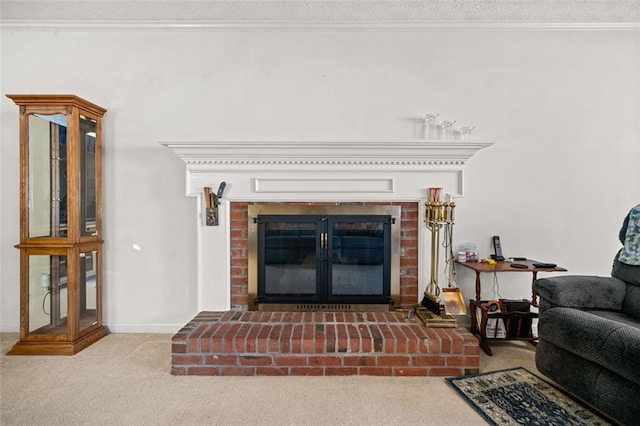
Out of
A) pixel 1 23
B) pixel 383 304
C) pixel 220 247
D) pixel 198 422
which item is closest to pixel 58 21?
pixel 1 23

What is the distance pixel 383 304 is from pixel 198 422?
148 centimetres

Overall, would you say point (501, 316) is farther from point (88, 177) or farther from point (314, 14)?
point (88, 177)

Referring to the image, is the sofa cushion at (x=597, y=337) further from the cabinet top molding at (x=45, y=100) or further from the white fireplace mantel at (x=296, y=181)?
the cabinet top molding at (x=45, y=100)

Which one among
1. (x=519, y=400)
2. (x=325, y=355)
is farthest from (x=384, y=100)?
(x=519, y=400)

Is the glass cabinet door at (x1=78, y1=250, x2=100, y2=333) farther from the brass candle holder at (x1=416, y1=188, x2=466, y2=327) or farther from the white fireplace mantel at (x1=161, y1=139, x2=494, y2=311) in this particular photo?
the brass candle holder at (x1=416, y1=188, x2=466, y2=327)

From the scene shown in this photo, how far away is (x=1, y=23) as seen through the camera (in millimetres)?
2646

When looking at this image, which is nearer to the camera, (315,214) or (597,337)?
(597,337)

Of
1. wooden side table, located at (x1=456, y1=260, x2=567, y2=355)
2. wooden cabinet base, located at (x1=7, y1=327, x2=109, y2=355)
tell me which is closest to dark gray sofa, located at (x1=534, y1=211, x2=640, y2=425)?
wooden side table, located at (x1=456, y1=260, x2=567, y2=355)

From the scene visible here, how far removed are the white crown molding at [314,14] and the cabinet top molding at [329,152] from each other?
0.98 m

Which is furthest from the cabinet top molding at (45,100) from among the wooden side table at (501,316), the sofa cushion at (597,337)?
the sofa cushion at (597,337)

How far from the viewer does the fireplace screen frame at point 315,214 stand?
2611mm

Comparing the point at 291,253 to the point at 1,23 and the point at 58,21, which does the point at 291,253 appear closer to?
the point at 58,21

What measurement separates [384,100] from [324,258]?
4.35ft

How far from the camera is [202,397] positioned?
180 cm
